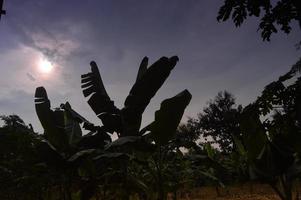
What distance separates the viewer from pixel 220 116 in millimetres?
35688

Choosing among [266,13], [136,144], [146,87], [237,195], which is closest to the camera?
[266,13]

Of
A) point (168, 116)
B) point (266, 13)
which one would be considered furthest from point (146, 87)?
point (266, 13)

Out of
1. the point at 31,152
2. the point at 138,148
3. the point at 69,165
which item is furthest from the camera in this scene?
the point at 31,152

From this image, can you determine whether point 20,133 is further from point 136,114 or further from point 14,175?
point 14,175

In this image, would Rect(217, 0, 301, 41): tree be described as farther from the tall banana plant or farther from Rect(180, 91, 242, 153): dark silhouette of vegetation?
Rect(180, 91, 242, 153): dark silhouette of vegetation

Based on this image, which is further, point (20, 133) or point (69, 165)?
point (20, 133)

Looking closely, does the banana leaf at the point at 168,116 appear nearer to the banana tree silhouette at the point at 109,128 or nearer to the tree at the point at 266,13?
the banana tree silhouette at the point at 109,128

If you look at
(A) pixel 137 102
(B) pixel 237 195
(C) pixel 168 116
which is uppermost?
(A) pixel 137 102

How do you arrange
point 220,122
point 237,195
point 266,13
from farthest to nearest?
point 220,122
point 237,195
point 266,13

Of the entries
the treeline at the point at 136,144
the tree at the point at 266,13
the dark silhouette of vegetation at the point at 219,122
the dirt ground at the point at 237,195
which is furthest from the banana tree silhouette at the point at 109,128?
the dark silhouette of vegetation at the point at 219,122

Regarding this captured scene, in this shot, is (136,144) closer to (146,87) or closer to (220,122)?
(146,87)

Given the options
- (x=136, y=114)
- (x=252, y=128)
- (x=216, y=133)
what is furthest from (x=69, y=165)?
(x=216, y=133)

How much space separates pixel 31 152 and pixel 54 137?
0.88 meters

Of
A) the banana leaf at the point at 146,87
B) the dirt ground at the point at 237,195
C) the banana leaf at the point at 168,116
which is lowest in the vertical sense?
the dirt ground at the point at 237,195
